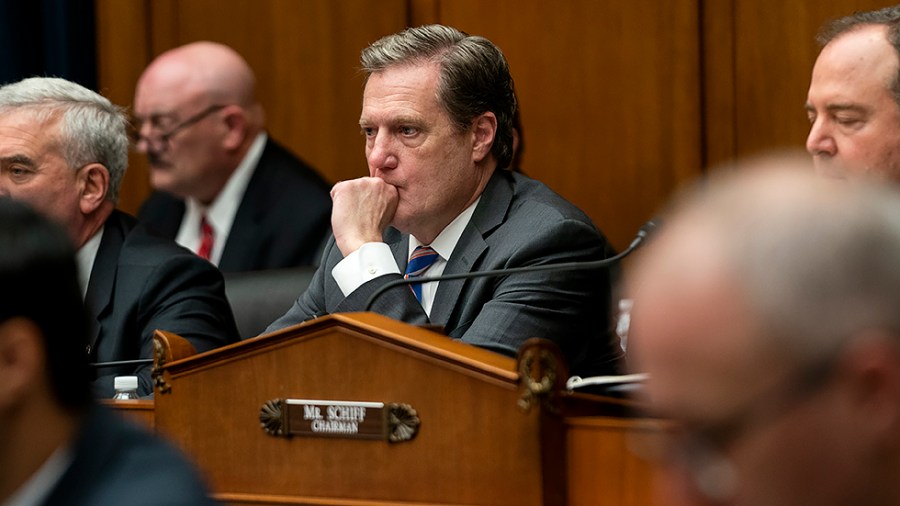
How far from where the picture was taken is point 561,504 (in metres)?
2.04

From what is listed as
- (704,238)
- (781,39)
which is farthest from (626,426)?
(781,39)

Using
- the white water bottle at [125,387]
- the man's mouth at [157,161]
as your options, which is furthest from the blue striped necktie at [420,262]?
the man's mouth at [157,161]

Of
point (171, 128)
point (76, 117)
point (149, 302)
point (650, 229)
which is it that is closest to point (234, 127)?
point (171, 128)

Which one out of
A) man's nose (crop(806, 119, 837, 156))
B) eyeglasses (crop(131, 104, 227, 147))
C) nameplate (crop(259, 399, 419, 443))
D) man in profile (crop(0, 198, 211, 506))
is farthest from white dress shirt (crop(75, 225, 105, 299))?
man in profile (crop(0, 198, 211, 506))

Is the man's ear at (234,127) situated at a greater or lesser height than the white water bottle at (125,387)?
greater

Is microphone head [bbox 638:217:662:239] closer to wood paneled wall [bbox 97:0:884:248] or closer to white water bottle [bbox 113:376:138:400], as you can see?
white water bottle [bbox 113:376:138:400]

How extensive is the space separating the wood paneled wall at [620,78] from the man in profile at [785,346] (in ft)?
11.0

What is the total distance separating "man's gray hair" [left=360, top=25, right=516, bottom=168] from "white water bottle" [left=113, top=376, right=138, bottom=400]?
0.97 m

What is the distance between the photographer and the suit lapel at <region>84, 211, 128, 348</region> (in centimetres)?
333

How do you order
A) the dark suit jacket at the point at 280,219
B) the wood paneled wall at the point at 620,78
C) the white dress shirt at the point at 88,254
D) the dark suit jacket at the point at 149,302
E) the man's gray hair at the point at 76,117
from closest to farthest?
the dark suit jacket at the point at 149,302
the white dress shirt at the point at 88,254
the man's gray hair at the point at 76,117
the wood paneled wall at the point at 620,78
the dark suit jacket at the point at 280,219

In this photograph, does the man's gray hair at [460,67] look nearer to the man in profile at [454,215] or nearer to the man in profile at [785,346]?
the man in profile at [454,215]

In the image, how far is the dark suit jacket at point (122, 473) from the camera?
4.37ft

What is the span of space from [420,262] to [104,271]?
0.82 meters

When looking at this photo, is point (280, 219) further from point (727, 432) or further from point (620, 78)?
point (727, 432)
